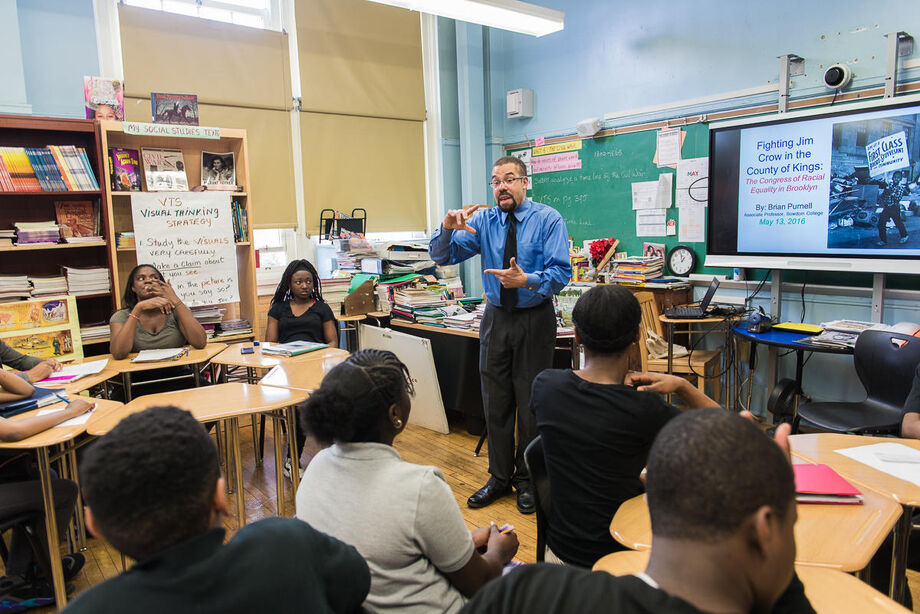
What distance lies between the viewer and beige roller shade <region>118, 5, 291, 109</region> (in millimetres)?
4430

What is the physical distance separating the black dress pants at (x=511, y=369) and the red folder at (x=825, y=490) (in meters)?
1.45

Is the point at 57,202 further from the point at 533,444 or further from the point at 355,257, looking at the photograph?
the point at 533,444

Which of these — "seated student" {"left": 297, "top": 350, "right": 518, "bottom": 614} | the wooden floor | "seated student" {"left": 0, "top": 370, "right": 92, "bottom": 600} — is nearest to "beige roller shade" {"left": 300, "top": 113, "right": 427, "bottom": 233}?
the wooden floor

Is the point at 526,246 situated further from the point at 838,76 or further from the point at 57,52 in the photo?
the point at 57,52

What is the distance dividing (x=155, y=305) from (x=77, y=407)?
115cm

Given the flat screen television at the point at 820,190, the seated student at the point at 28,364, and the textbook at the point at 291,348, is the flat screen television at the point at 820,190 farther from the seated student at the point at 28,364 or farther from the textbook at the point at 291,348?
the seated student at the point at 28,364

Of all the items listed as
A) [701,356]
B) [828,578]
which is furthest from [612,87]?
[828,578]

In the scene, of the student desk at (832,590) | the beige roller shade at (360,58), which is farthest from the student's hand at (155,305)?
the student desk at (832,590)

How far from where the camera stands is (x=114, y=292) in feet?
12.4

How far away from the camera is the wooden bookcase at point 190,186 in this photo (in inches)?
147

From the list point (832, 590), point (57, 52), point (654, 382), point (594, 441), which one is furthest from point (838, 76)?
point (57, 52)

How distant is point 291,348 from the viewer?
3369 mm

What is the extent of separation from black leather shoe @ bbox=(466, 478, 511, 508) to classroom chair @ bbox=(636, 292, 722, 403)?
4.52ft

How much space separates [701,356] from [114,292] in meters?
3.80
